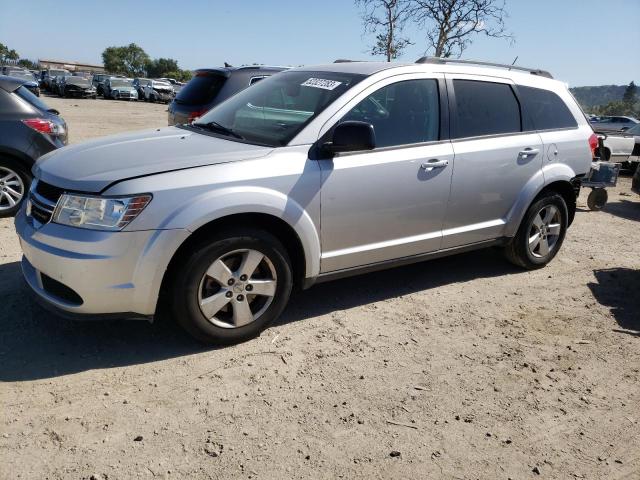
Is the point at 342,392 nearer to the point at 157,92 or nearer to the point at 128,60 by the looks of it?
the point at 157,92

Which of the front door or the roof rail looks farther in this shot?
the roof rail

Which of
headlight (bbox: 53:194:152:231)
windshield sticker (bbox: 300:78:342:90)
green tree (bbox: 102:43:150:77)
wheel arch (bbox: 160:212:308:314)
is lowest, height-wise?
wheel arch (bbox: 160:212:308:314)

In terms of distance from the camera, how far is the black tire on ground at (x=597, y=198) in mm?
8430

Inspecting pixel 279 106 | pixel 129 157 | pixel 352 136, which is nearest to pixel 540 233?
pixel 352 136

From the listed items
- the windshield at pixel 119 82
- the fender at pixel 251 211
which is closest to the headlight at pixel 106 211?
the fender at pixel 251 211

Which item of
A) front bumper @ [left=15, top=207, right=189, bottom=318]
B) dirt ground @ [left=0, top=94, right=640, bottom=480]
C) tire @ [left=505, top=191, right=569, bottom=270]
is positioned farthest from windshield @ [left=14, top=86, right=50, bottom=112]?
tire @ [left=505, top=191, right=569, bottom=270]

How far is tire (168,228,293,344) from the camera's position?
3.25 metres

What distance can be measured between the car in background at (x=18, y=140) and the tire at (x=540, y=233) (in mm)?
5226

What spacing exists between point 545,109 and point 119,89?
3859 cm

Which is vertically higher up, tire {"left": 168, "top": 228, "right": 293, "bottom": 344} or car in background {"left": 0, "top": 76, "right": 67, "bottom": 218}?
car in background {"left": 0, "top": 76, "right": 67, "bottom": 218}

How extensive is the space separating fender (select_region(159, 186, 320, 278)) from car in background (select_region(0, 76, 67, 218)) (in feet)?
13.1

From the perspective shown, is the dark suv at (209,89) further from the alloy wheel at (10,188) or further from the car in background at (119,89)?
the car in background at (119,89)

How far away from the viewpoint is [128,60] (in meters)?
114

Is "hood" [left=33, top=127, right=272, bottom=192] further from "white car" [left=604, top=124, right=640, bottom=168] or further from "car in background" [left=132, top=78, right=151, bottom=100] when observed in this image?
"car in background" [left=132, top=78, right=151, bottom=100]
